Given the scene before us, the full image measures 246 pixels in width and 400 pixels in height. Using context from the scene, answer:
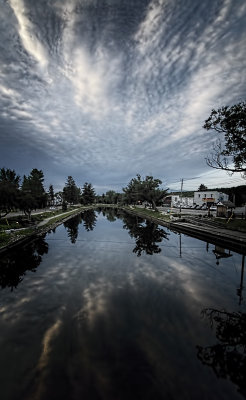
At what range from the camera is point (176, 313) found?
268 inches

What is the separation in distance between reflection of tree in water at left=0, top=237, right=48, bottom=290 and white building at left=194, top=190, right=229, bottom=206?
6733cm

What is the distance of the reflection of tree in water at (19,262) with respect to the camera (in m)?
9.70

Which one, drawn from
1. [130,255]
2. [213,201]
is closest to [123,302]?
[130,255]

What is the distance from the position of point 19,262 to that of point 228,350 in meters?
13.2

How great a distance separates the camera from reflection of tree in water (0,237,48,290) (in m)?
9.70

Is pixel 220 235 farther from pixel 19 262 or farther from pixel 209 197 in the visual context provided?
pixel 209 197

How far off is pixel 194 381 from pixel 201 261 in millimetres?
10302

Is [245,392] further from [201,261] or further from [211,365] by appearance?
[201,261]

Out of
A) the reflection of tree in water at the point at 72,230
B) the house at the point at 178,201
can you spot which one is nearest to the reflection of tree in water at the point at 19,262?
the reflection of tree in water at the point at 72,230

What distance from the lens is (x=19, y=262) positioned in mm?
12094

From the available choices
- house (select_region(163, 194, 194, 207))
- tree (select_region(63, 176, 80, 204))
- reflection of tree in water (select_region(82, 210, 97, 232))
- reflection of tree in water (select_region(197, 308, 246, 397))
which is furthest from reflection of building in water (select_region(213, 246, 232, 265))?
tree (select_region(63, 176, 80, 204))

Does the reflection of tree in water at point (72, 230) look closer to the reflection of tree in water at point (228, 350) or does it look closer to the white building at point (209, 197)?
the reflection of tree in water at point (228, 350)

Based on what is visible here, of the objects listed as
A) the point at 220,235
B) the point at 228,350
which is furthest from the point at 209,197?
the point at 228,350

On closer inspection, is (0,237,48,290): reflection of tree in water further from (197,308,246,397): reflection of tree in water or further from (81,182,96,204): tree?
(81,182,96,204): tree
